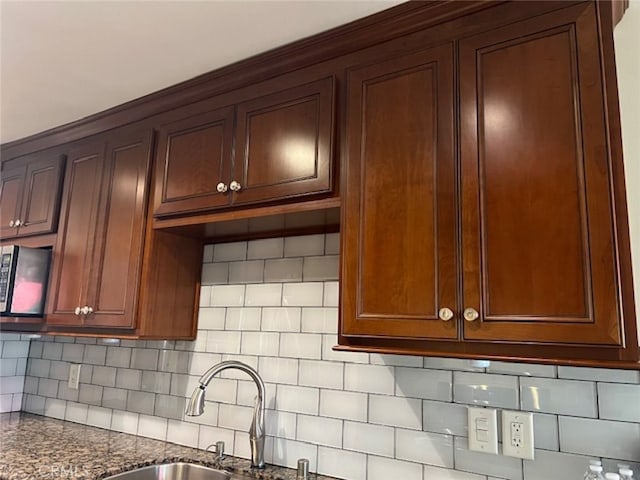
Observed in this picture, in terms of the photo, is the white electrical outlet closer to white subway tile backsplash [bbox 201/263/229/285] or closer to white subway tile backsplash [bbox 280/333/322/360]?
white subway tile backsplash [bbox 280/333/322/360]

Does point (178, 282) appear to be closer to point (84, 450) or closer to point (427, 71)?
point (84, 450)

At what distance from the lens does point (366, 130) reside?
1.39 m

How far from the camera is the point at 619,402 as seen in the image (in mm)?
1232

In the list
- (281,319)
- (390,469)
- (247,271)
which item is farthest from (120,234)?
(390,469)

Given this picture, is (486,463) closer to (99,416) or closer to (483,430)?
(483,430)

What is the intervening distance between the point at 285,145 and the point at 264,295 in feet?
2.18

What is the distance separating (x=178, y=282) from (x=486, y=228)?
136cm

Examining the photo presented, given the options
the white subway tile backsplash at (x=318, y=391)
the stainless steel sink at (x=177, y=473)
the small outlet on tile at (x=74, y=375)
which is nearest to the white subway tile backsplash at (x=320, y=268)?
the white subway tile backsplash at (x=318, y=391)

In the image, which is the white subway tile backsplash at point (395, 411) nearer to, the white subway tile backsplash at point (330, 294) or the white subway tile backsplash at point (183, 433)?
the white subway tile backsplash at point (330, 294)

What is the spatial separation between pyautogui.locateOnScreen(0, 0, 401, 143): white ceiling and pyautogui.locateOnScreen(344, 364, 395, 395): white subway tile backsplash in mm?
1155

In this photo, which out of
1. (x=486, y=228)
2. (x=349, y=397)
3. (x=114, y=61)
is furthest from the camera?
(x=114, y=61)

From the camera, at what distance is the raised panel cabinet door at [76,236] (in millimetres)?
2061

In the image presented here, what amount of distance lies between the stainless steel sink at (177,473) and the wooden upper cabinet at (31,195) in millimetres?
1238

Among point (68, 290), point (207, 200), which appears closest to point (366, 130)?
point (207, 200)
